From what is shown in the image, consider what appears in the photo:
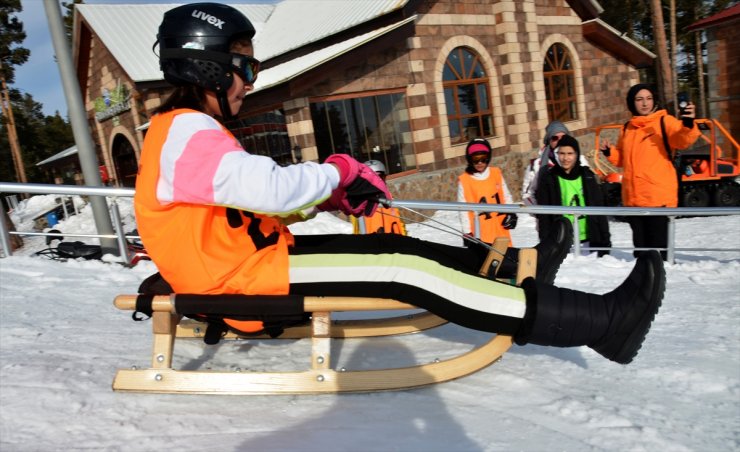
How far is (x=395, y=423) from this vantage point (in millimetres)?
2006

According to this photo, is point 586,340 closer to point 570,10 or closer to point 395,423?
point 395,423

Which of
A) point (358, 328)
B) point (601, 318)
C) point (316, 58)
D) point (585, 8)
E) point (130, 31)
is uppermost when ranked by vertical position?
point (130, 31)

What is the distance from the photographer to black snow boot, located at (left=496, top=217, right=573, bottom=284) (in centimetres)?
272

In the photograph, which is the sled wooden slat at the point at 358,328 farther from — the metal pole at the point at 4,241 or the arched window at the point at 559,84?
the arched window at the point at 559,84

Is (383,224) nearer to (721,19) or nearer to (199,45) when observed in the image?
(199,45)

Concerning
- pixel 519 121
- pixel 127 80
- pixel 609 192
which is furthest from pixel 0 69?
pixel 609 192

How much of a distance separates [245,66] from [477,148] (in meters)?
3.18

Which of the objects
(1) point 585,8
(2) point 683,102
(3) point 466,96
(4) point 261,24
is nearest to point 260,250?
(2) point 683,102

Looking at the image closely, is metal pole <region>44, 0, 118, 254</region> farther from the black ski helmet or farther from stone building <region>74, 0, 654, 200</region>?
the black ski helmet

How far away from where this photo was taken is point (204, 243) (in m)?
2.10

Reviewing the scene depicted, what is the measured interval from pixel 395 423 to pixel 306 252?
0.85 m

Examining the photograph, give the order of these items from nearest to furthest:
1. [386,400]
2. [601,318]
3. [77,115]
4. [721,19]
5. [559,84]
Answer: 1. [601,318]
2. [386,400]
3. [77,115]
4. [559,84]
5. [721,19]

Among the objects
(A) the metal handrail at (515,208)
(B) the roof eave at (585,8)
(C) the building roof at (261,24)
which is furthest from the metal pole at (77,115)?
(B) the roof eave at (585,8)

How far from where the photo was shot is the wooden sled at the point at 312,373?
7.27 ft
